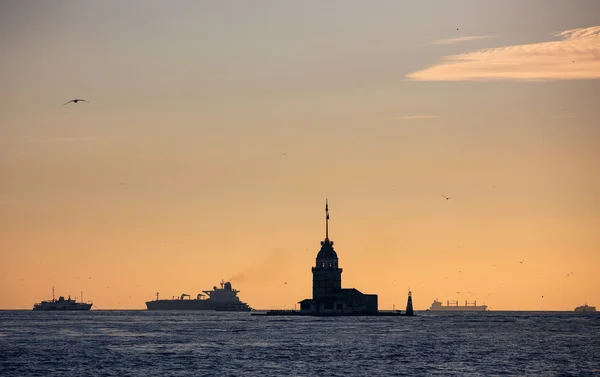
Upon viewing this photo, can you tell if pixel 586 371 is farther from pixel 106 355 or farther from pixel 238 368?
pixel 106 355

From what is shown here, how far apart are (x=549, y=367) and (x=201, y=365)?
3196cm

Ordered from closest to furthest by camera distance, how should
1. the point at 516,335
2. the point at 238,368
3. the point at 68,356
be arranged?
the point at 238,368 → the point at 68,356 → the point at 516,335

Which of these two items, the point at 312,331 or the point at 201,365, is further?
the point at 312,331

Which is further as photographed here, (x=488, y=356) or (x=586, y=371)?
(x=488, y=356)

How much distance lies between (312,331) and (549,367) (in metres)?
69.6

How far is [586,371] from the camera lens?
95.4 m

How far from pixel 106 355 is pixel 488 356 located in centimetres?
3958

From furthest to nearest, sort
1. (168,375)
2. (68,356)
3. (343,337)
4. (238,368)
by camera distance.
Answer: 1. (343,337)
2. (68,356)
3. (238,368)
4. (168,375)

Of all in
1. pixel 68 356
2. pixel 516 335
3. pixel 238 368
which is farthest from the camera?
pixel 516 335

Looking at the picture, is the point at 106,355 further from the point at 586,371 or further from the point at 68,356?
the point at 586,371

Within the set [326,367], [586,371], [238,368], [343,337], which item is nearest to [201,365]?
[238,368]

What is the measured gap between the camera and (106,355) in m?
112

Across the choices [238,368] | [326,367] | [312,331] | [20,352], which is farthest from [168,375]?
[312,331]

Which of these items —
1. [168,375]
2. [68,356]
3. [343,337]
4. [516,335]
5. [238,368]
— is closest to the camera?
[168,375]
